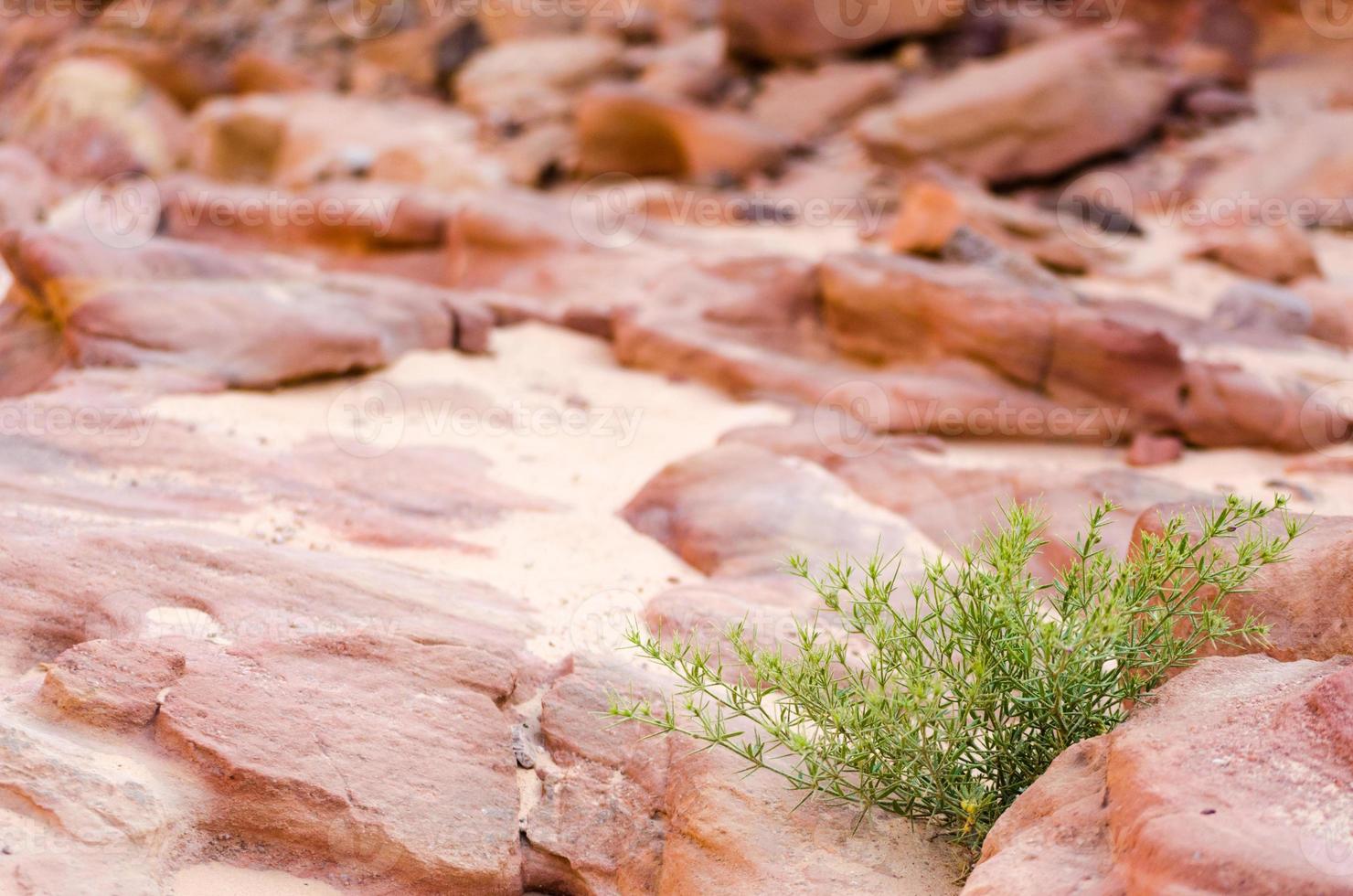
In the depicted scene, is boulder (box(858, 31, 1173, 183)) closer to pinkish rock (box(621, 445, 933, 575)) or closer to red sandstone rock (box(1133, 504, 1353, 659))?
pinkish rock (box(621, 445, 933, 575))

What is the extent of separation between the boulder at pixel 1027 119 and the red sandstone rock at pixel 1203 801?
28.9ft

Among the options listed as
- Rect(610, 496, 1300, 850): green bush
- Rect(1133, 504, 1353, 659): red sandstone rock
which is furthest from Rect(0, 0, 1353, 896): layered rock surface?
Rect(610, 496, 1300, 850): green bush

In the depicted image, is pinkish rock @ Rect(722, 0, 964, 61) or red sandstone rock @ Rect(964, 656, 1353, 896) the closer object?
red sandstone rock @ Rect(964, 656, 1353, 896)

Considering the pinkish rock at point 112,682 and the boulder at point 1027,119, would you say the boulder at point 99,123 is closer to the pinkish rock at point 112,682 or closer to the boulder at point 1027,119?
the boulder at point 1027,119

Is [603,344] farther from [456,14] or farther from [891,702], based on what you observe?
[456,14]

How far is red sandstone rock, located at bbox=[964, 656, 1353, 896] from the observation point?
6.46 feet

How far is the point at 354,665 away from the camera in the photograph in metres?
3.23

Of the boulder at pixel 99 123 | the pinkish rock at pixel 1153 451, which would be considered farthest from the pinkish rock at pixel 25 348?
the boulder at pixel 99 123

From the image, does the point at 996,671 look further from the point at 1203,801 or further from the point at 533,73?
the point at 533,73

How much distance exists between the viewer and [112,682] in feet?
9.53

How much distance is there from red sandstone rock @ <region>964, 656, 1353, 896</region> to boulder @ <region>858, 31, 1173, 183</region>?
8816mm

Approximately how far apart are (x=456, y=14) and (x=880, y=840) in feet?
52.8

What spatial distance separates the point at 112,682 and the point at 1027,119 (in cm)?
964

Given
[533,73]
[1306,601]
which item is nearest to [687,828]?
[1306,601]
